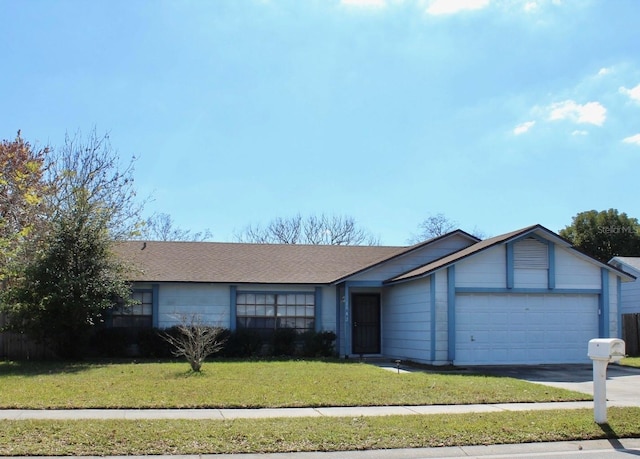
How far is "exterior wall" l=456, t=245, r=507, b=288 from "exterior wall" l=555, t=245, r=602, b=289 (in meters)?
1.85

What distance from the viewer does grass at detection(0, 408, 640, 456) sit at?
27.0 feet

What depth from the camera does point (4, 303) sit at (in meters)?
19.1

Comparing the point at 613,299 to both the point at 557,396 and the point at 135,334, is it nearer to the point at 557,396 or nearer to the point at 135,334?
the point at 557,396

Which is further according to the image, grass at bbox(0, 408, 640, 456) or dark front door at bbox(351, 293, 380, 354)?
dark front door at bbox(351, 293, 380, 354)

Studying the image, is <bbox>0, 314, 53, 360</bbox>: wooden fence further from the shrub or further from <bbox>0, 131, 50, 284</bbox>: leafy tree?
the shrub

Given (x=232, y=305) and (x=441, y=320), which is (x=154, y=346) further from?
(x=441, y=320)

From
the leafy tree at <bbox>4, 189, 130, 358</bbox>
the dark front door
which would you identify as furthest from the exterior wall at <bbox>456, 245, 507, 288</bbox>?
the leafy tree at <bbox>4, 189, 130, 358</bbox>

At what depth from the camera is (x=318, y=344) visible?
864 inches

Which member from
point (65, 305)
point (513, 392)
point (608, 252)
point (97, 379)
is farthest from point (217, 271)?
point (608, 252)

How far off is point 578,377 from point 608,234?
28752 millimetres

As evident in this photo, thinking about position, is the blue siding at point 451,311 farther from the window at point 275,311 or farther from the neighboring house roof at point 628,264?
the neighboring house roof at point 628,264

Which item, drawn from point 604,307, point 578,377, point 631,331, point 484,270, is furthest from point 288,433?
point 631,331

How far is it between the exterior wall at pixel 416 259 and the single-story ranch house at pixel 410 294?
1.4 inches

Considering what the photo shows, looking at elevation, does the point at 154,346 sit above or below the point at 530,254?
below
